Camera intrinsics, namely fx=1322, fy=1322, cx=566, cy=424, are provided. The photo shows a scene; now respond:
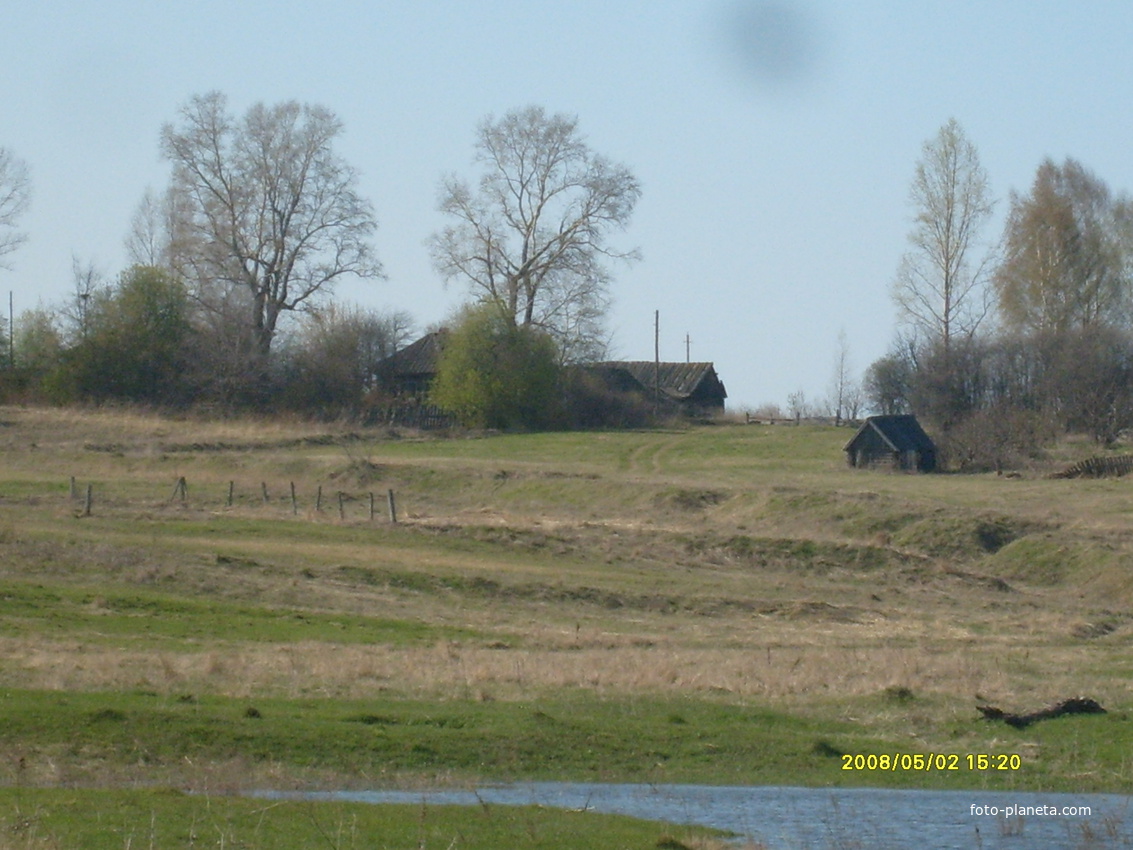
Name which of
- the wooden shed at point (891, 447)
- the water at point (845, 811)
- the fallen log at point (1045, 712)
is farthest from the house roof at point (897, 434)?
the water at point (845, 811)

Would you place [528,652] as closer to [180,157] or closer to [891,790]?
[891,790]

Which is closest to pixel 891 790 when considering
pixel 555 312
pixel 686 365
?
pixel 555 312

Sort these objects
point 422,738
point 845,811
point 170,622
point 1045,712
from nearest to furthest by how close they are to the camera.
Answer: point 845,811 → point 422,738 → point 1045,712 → point 170,622

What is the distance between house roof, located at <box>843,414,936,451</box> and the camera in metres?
70.8

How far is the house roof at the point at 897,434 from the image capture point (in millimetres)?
70750

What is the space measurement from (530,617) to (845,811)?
19.2 metres

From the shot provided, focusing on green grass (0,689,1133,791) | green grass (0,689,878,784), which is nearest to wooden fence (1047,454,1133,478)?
green grass (0,689,1133,791)

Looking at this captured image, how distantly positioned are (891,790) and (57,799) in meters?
7.84

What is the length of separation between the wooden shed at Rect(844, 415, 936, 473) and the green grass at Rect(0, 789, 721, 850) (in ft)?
202

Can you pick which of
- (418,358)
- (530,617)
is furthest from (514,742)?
(418,358)

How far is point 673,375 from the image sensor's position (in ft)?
356

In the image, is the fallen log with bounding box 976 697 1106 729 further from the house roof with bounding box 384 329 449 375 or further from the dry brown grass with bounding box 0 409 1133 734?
the house roof with bounding box 384 329 449 375

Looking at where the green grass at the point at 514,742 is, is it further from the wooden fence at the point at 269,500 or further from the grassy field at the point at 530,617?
the wooden fence at the point at 269,500

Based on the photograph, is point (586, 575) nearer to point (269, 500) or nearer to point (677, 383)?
point (269, 500)
